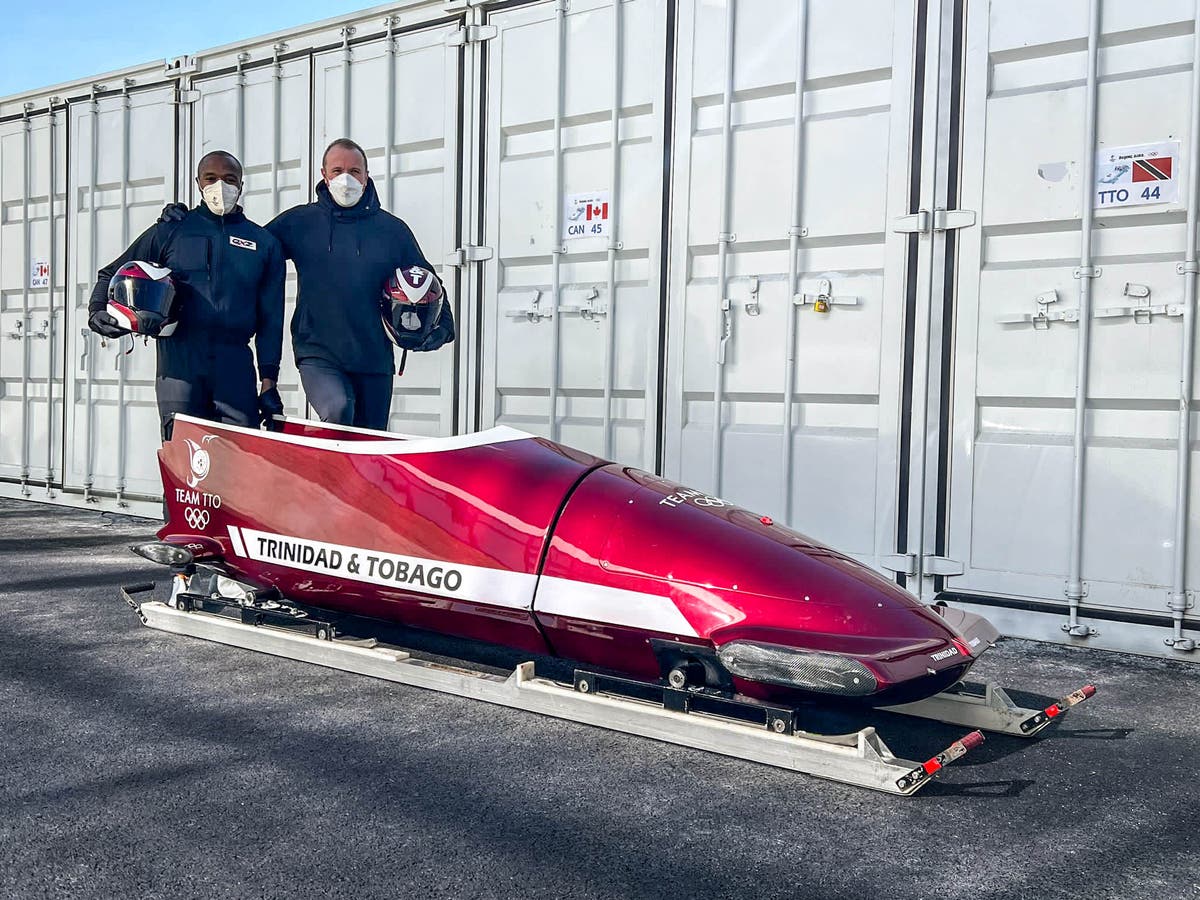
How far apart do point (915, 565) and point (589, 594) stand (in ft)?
7.08

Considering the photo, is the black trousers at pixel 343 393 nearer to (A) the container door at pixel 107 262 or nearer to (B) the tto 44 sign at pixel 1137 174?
(A) the container door at pixel 107 262

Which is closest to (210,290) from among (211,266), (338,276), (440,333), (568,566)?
(211,266)

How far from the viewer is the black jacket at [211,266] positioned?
15.3 feet

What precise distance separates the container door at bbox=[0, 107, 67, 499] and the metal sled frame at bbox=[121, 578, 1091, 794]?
16.8 ft

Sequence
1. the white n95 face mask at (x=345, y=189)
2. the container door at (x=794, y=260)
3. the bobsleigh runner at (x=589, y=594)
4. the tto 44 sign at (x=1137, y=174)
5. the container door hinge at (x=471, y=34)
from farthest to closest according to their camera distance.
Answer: the container door hinge at (x=471, y=34), the white n95 face mask at (x=345, y=189), the container door at (x=794, y=260), the tto 44 sign at (x=1137, y=174), the bobsleigh runner at (x=589, y=594)

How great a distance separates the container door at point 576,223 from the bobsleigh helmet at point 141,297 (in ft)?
5.92

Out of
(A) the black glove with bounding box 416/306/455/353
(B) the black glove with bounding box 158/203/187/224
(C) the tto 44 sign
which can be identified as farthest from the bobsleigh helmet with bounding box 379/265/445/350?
(C) the tto 44 sign

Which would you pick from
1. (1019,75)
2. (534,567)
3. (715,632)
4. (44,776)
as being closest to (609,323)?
(1019,75)

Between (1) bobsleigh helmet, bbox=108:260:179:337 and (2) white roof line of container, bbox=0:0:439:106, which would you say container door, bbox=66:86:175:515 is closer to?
(2) white roof line of container, bbox=0:0:439:106

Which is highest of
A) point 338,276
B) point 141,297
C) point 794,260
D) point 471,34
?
point 471,34

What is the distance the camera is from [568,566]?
2.94 metres

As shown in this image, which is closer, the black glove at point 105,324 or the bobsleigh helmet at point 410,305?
the black glove at point 105,324

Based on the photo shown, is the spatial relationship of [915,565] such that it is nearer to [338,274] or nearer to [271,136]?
[338,274]

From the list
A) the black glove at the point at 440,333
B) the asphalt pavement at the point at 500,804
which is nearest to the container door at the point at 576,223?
the black glove at the point at 440,333
